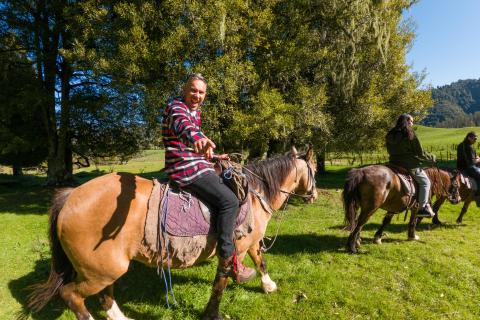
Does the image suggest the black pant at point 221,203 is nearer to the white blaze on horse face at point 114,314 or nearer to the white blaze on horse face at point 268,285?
the white blaze on horse face at point 268,285

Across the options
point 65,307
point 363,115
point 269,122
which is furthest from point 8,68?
point 363,115

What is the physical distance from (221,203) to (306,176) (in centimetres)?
209

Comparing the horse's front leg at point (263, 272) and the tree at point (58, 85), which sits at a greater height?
the tree at point (58, 85)

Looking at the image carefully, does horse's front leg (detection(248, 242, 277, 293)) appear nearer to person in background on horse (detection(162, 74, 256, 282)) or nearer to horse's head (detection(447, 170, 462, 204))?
person in background on horse (detection(162, 74, 256, 282))

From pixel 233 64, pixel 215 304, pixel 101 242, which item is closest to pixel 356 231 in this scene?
pixel 215 304

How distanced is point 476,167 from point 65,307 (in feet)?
36.8

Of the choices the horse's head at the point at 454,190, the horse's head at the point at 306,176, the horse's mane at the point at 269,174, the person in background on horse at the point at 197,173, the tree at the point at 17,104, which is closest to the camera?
the person in background on horse at the point at 197,173

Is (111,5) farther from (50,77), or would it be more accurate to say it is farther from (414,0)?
(414,0)

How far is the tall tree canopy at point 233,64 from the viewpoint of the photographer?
30.6 ft

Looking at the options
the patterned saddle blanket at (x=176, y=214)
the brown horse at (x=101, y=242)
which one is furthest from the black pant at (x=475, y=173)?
the patterned saddle blanket at (x=176, y=214)

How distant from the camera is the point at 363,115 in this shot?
12688mm

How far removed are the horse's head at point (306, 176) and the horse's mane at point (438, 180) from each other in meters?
4.79

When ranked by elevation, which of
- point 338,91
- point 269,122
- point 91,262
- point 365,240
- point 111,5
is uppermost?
point 111,5

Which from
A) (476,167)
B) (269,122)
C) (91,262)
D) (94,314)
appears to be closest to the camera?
(91,262)
